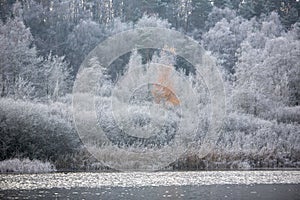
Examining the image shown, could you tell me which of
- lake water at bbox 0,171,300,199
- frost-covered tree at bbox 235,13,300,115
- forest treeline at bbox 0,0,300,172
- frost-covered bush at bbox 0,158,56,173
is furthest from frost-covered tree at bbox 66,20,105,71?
lake water at bbox 0,171,300,199

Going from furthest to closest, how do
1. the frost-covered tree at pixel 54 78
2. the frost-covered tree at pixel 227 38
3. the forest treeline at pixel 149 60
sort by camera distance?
the frost-covered tree at pixel 227 38 → the frost-covered tree at pixel 54 78 → the forest treeline at pixel 149 60

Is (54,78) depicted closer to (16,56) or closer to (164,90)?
(16,56)

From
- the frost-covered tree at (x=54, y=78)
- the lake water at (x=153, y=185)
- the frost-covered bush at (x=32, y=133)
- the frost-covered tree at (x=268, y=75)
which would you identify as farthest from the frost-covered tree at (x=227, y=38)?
the lake water at (x=153, y=185)

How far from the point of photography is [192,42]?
75.5 metres

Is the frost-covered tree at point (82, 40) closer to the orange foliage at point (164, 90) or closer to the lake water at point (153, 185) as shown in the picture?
the orange foliage at point (164, 90)

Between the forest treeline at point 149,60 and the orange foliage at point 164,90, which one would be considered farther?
the orange foliage at point 164,90

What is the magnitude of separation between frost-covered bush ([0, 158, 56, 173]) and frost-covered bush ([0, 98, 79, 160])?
0.81m

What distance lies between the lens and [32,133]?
35.6 m

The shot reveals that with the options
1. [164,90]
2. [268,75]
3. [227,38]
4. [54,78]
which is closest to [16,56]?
[54,78]

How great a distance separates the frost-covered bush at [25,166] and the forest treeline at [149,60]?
0.86m

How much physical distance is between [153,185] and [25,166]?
9.67 meters

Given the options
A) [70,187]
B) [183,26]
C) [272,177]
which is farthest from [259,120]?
[183,26]

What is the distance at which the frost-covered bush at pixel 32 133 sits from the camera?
3494 centimetres

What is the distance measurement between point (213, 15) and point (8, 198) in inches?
2693
